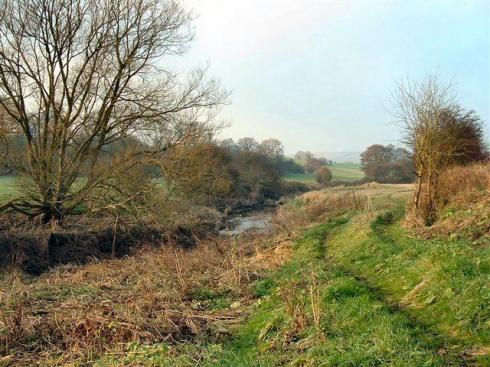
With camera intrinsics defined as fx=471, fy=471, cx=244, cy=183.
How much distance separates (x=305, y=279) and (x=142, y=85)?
15.9 metres

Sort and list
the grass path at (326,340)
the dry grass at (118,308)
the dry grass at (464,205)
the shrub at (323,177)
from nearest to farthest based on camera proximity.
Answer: the grass path at (326,340)
the dry grass at (118,308)
the dry grass at (464,205)
the shrub at (323,177)

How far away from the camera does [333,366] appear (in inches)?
214

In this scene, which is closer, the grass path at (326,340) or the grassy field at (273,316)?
the grass path at (326,340)

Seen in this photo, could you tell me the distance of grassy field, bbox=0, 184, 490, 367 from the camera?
589 cm

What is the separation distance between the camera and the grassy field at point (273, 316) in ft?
19.3

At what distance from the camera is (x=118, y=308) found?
27.8ft

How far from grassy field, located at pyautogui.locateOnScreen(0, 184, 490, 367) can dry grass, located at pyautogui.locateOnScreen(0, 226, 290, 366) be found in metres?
0.03

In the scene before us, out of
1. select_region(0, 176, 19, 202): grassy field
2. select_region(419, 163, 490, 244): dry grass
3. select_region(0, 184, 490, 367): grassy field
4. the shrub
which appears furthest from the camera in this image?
the shrub

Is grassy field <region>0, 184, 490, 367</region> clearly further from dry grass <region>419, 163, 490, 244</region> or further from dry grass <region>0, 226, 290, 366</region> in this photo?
dry grass <region>419, 163, 490, 244</region>

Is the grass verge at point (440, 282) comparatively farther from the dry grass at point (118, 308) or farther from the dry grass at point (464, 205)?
the dry grass at point (118, 308)

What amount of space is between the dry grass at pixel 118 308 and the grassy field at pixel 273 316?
0.09 feet

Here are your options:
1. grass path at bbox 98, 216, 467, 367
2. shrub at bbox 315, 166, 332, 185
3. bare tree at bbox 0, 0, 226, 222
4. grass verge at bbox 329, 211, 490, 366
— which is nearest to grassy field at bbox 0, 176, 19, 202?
bare tree at bbox 0, 0, 226, 222

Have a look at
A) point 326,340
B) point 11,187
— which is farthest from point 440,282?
point 11,187

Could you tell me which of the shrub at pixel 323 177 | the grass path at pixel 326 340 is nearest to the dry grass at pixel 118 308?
the grass path at pixel 326 340
